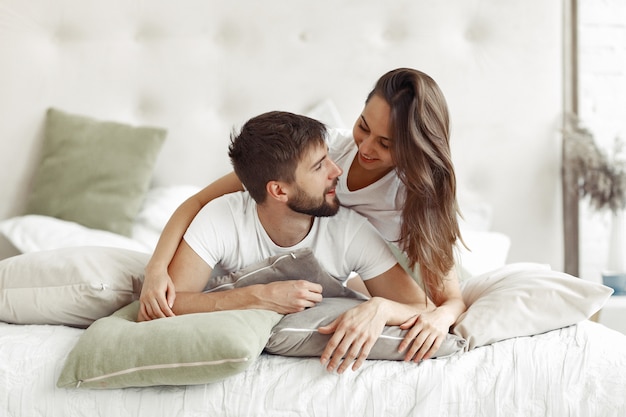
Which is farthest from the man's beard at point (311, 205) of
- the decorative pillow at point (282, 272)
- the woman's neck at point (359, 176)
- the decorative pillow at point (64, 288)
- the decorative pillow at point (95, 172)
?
the decorative pillow at point (95, 172)

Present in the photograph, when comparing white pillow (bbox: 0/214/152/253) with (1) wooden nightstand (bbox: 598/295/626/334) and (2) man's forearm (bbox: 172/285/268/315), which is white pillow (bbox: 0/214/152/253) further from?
(1) wooden nightstand (bbox: 598/295/626/334)

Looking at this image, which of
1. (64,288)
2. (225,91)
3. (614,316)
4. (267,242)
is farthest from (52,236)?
(614,316)

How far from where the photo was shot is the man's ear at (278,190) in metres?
1.61

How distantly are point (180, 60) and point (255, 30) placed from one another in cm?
32

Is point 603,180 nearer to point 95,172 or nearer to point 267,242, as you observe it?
point 267,242

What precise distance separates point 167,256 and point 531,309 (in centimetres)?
83

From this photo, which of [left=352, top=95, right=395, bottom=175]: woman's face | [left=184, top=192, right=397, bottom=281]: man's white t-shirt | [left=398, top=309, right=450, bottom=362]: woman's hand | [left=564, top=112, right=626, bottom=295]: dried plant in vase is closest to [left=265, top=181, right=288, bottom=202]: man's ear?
[left=184, top=192, right=397, bottom=281]: man's white t-shirt

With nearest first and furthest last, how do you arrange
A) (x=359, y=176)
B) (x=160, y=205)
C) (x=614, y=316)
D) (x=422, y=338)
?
1. (x=422, y=338)
2. (x=359, y=176)
3. (x=614, y=316)
4. (x=160, y=205)

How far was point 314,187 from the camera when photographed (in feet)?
5.23

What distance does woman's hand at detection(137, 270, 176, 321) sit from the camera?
1497mm

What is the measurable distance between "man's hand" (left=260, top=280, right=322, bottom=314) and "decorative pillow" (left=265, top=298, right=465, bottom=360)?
0.05 meters

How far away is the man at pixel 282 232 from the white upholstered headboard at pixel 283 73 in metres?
1.05

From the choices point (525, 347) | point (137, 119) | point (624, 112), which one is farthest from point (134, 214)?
point (624, 112)

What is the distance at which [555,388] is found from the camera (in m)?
1.31
